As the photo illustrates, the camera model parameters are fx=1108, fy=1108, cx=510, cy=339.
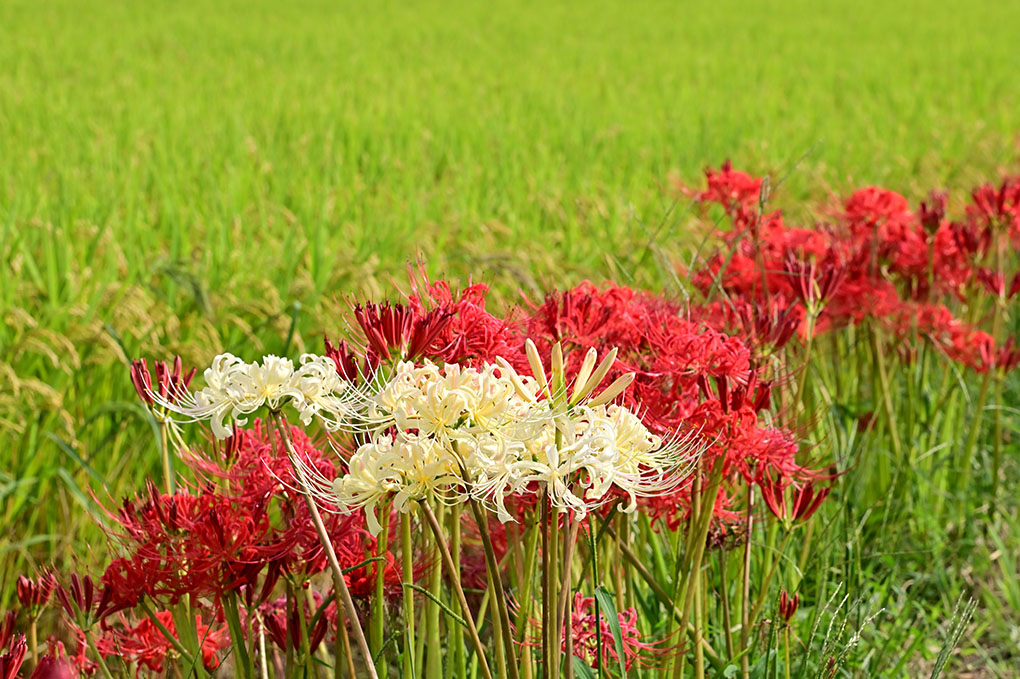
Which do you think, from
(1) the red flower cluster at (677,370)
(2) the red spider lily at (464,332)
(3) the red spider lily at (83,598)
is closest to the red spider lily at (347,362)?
(2) the red spider lily at (464,332)

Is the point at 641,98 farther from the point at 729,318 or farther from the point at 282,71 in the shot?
the point at 729,318

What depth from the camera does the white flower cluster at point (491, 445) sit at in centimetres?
84

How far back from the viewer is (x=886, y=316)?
252 centimetres

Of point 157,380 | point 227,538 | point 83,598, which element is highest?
point 157,380

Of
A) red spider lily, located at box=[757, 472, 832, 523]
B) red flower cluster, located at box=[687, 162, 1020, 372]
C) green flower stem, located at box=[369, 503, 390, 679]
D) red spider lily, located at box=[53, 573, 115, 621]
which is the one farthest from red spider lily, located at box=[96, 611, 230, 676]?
red flower cluster, located at box=[687, 162, 1020, 372]

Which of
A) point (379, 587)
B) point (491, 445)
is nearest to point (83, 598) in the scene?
point (379, 587)

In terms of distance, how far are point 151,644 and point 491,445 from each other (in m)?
0.71

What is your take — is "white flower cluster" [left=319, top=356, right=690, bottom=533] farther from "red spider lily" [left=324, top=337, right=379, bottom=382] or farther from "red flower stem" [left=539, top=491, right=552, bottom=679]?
"red spider lily" [left=324, top=337, right=379, bottom=382]

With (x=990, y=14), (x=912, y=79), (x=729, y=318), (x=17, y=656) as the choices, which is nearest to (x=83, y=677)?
(x=17, y=656)

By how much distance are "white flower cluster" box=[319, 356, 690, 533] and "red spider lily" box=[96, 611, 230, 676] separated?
1.78 ft

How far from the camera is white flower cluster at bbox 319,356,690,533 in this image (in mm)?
837

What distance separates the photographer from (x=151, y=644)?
1.35 meters

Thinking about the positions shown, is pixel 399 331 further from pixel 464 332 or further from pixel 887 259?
pixel 887 259

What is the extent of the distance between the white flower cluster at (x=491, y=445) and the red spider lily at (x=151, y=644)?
1.78 ft
